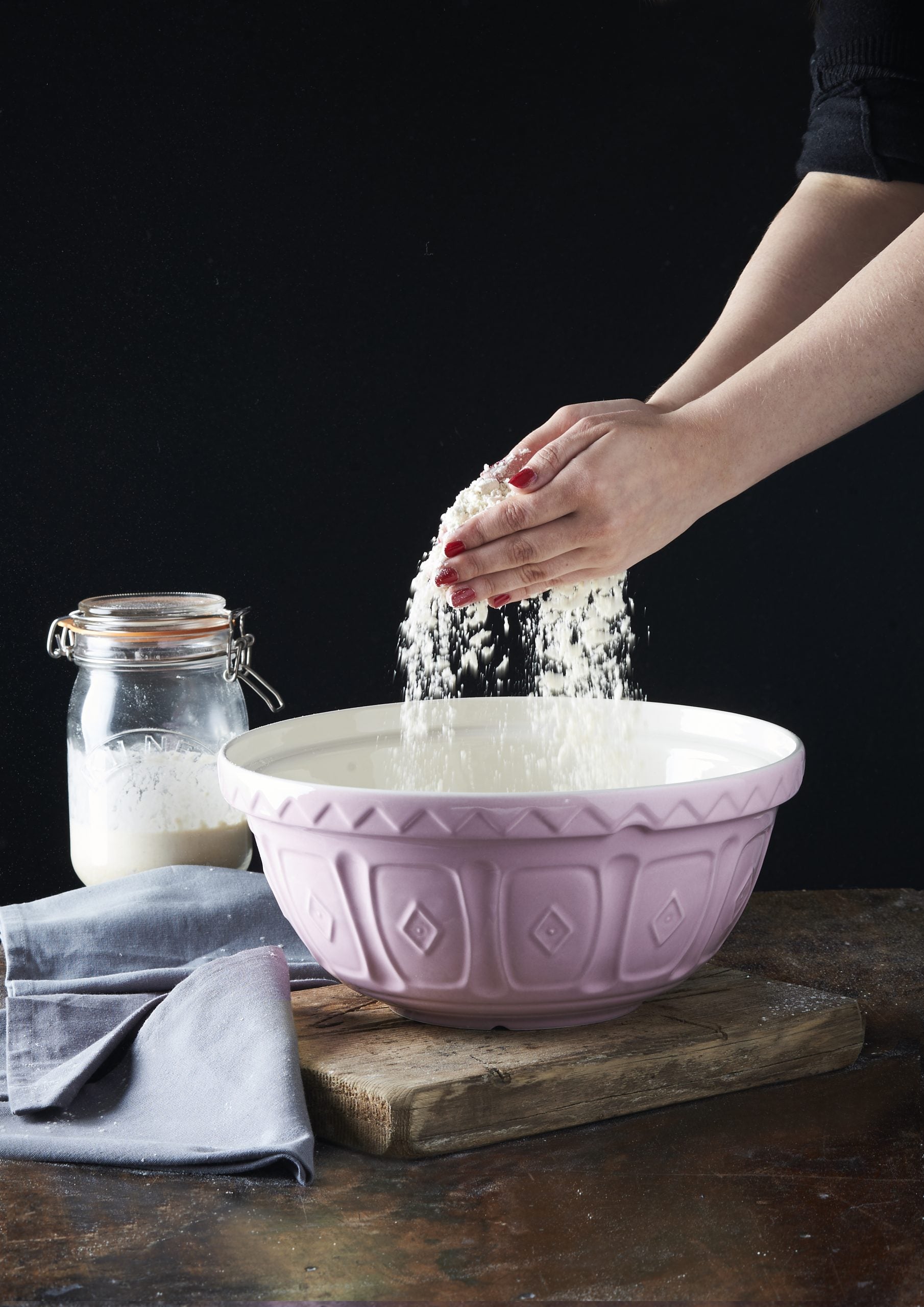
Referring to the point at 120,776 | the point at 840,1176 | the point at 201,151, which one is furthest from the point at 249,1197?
the point at 201,151

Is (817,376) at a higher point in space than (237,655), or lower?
higher

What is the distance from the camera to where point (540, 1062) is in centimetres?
80

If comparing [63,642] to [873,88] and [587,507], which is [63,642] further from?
[873,88]

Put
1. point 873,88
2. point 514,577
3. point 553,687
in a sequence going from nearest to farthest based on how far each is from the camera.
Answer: point 514,577
point 553,687
point 873,88

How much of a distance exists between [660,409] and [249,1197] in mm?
694

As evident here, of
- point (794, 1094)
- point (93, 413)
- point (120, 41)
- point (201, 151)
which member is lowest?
point (794, 1094)

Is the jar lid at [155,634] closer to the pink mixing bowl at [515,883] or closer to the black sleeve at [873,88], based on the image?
the pink mixing bowl at [515,883]

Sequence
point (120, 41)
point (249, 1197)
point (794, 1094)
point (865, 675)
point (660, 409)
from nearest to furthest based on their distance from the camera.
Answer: point (249, 1197) → point (794, 1094) → point (660, 409) → point (120, 41) → point (865, 675)

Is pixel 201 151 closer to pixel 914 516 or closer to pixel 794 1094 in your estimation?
pixel 914 516

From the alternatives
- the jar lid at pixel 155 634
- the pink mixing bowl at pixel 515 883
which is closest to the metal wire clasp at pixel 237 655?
the jar lid at pixel 155 634

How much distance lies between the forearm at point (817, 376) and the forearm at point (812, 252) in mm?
290

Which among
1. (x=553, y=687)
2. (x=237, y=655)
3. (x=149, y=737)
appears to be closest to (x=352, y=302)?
(x=237, y=655)

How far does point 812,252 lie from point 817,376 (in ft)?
1.29

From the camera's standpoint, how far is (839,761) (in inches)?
74.0
